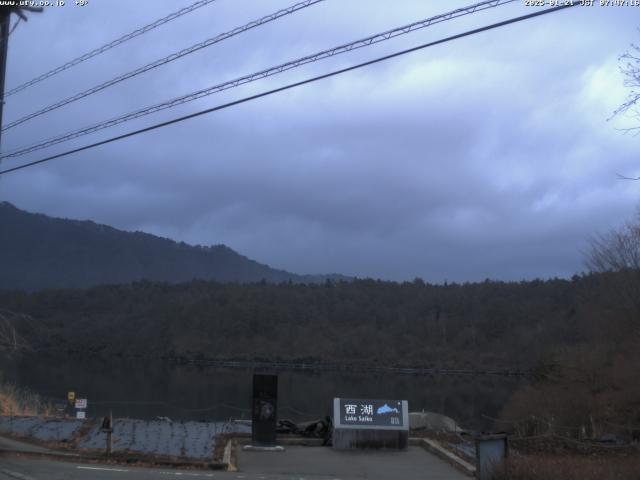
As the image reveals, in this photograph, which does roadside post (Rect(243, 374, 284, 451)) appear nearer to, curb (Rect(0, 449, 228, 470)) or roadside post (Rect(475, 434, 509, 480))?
curb (Rect(0, 449, 228, 470))

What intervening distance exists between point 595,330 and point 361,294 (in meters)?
120

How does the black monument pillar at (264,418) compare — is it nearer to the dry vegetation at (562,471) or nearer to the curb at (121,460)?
the curb at (121,460)

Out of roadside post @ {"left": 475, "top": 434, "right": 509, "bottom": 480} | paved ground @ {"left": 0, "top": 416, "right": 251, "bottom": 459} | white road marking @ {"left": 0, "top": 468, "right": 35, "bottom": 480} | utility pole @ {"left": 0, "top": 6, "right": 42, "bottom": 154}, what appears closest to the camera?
roadside post @ {"left": 475, "top": 434, "right": 509, "bottom": 480}

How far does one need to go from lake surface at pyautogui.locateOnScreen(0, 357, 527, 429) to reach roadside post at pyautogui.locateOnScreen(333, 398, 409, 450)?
2494 centimetres

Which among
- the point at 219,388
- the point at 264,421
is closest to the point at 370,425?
the point at 264,421

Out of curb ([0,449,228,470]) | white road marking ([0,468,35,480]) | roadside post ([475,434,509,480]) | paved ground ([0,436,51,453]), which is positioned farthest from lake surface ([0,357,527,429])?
roadside post ([475,434,509,480])

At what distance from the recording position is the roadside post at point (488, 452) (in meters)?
13.9

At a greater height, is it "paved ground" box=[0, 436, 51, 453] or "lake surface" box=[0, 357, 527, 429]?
"lake surface" box=[0, 357, 527, 429]

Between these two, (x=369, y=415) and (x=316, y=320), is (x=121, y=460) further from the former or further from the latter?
(x=316, y=320)

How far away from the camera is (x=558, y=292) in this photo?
123000 mm

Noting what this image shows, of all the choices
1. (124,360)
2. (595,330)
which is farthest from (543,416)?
(124,360)

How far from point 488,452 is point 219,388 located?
7342cm

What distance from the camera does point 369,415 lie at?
21.9 meters

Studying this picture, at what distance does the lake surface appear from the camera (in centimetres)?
5819
